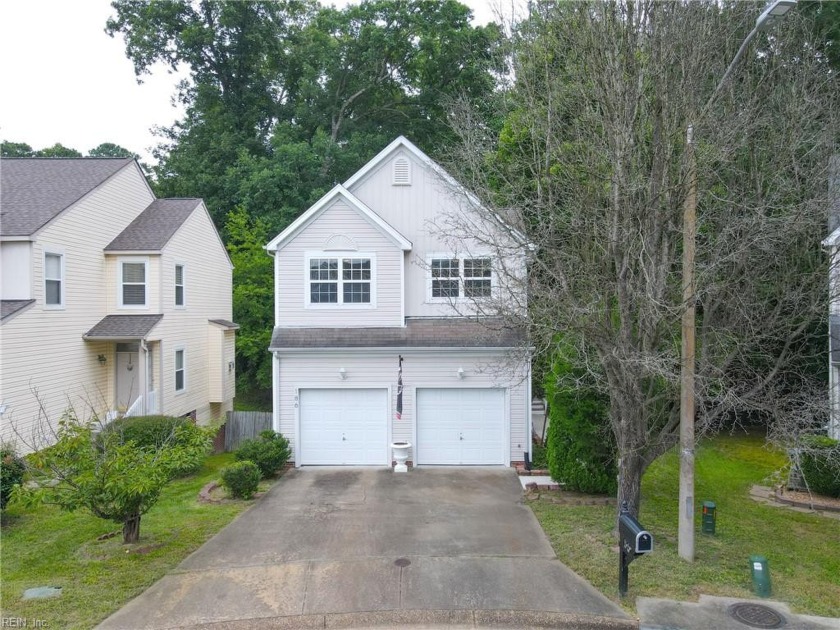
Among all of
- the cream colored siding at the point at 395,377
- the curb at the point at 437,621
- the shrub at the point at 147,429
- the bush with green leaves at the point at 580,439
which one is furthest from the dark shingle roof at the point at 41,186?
the bush with green leaves at the point at 580,439

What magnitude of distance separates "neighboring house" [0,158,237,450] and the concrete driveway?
6155 millimetres

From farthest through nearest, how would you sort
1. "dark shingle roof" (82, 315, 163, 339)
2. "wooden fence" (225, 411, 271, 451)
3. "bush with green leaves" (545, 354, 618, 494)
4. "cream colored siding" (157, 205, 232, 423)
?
"cream colored siding" (157, 205, 232, 423) < "wooden fence" (225, 411, 271, 451) < "dark shingle roof" (82, 315, 163, 339) < "bush with green leaves" (545, 354, 618, 494)

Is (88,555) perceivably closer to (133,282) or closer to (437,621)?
(437,621)

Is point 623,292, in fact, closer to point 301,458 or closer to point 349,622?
point 349,622

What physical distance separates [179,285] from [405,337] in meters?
9.06

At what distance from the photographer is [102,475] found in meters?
7.76

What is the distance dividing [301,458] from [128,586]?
6.95 m

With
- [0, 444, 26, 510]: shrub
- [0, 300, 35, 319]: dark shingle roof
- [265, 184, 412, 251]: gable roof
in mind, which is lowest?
[0, 444, 26, 510]: shrub

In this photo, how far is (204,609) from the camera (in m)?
6.83

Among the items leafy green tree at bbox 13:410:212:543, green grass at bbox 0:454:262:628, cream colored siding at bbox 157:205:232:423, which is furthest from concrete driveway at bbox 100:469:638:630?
cream colored siding at bbox 157:205:232:423

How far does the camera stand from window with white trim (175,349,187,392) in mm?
18388

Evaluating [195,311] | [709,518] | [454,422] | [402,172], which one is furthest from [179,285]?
[709,518]

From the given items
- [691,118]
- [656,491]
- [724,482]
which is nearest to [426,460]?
[656,491]

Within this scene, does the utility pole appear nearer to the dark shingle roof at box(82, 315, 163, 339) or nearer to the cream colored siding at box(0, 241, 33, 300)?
the dark shingle roof at box(82, 315, 163, 339)
